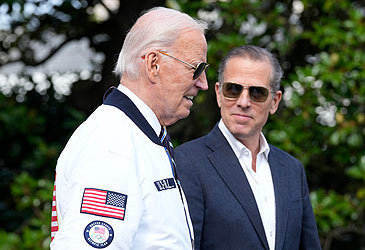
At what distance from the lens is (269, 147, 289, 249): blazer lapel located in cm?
249

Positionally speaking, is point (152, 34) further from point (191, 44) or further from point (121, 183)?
point (121, 183)

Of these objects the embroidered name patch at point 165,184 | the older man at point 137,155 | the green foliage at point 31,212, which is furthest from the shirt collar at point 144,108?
the green foliage at point 31,212

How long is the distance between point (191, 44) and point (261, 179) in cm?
96

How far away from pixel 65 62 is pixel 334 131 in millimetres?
3241

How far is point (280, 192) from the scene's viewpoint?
2594mm

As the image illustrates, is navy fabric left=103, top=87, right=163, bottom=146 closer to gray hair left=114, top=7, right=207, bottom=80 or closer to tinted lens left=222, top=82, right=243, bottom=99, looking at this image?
gray hair left=114, top=7, right=207, bottom=80

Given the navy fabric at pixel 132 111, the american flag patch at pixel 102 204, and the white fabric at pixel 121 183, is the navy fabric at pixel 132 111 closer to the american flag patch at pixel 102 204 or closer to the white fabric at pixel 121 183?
the white fabric at pixel 121 183

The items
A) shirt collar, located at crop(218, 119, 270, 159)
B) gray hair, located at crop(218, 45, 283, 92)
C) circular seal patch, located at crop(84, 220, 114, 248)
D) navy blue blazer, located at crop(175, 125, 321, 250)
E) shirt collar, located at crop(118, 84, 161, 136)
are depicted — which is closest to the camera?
circular seal patch, located at crop(84, 220, 114, 248)

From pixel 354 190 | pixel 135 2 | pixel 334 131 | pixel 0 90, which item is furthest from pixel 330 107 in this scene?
pixel 0 90

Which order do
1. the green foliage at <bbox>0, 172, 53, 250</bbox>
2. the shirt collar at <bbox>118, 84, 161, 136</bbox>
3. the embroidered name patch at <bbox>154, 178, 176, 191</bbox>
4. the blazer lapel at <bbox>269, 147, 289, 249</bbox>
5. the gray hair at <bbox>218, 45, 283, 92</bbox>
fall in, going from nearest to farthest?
the embroidered name patch at <bbox>154, 178, 176, 191</bbox> < the shirt collar at <bbox>118, 84, 161, 136</bbox> < the blazer lapel at <bbox>269, 147, 289, 249</bbox> < the gray hair at <bbox>218, 45, 283, 92</bbox> < the green foliage at <bbox>0, 172, 53, 250</bbox>

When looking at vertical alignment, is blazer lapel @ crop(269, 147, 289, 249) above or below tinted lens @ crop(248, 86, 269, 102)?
below

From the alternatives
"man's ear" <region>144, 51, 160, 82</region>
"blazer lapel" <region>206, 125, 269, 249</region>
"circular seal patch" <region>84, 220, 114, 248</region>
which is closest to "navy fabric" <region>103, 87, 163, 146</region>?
"man's ear" <region>144, 51, 160, 82</region>

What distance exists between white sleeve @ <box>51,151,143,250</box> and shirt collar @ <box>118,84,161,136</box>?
0.82ft

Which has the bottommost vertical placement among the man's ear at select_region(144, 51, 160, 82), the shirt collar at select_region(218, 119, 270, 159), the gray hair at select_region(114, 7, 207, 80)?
the shirt collar at select_region(218, 119, 270, 159)
